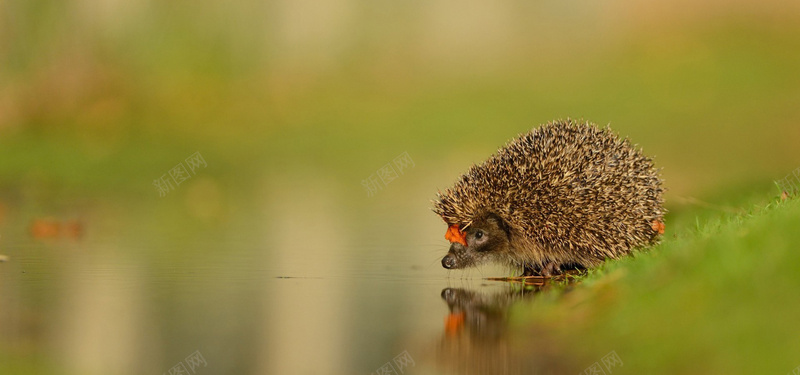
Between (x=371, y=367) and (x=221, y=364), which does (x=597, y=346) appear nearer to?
(x=371, y=367)

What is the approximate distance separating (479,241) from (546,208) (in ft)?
3.94

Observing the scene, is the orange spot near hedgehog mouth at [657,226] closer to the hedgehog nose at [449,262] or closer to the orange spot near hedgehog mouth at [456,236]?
the orange spot near hedgehog mouth at [456,236]

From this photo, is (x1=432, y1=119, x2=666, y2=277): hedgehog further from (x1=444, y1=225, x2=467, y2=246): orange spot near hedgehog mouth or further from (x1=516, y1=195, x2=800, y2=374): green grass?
(x1=516, y1=195, x2=800, y2=374): green grass

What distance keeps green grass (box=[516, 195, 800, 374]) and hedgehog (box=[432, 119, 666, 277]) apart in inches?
143

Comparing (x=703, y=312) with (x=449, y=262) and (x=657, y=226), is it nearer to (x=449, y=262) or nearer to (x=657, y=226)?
(x=449, y=262)

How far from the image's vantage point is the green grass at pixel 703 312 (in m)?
7.90

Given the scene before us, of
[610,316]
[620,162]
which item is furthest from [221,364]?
[620,162]

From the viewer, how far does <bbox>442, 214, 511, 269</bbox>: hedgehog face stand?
48.3ft

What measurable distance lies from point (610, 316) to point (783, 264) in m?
1.80

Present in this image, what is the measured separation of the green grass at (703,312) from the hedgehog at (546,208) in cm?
363

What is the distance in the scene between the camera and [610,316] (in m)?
9.65

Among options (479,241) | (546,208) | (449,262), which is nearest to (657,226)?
(546,208)

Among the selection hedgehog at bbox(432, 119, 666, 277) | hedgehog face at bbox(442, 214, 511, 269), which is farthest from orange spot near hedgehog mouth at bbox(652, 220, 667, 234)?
hedgehog face at bbox(442, 214, 511, 269)

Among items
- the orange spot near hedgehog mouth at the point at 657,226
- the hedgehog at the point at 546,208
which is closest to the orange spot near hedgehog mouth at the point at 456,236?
the hedgehog at the point at 546,208
